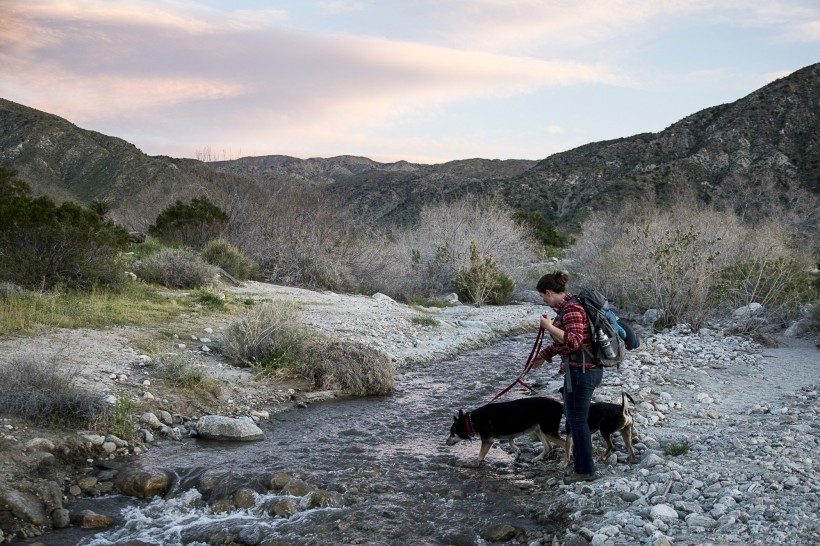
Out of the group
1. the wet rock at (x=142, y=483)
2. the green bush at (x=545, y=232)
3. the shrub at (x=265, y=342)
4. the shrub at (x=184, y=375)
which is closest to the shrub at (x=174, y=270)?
the shrub at (x=265, y=342)

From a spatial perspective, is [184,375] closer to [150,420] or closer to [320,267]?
[150,420]

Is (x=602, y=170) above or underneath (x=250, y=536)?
above

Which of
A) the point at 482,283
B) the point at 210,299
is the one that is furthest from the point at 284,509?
the point at 482,283

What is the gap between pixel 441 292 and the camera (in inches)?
963

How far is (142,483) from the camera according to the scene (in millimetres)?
6508

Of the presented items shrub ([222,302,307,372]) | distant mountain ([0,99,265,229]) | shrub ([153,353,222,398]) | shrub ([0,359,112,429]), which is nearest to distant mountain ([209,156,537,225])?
distant mountain ([0,99,265,229])

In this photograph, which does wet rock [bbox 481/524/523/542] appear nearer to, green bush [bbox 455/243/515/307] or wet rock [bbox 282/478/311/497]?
wet rock [bbox 282/478/311/497]

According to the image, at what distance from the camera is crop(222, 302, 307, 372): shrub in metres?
10.6

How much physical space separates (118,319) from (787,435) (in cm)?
1023

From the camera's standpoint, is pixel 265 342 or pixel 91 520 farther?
pixel 265 342

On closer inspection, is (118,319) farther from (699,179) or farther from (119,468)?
(699,179)

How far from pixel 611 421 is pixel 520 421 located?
979mm

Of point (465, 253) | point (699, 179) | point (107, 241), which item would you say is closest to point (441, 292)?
point (465, 253)

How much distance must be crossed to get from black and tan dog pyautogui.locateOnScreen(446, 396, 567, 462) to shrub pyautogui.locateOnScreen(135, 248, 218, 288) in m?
11.5
